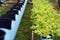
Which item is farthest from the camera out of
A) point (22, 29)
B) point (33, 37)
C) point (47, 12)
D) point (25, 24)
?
point (25, 24)

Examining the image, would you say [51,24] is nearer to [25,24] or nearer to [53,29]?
[53,29]

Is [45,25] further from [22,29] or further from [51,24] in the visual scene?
→ [22,29]

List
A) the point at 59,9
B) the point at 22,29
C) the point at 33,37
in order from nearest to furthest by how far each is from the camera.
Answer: the point at 33,37
the point at 22,29
the point at 59,9

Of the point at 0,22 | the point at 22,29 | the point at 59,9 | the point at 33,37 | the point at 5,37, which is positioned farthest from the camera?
the point at 59,9

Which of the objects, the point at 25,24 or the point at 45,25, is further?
the point at 25,24

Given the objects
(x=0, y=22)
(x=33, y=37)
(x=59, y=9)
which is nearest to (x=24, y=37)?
(x=33, y=37)

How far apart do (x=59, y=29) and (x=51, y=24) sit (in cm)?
27

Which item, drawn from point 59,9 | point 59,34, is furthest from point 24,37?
point 59,9

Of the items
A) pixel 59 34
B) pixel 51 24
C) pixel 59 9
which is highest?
pixel 51 24

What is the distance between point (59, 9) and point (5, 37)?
9.57 meters

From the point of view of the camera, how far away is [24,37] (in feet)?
22.1

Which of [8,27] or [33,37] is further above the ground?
[8,27]

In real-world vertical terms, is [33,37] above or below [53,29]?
below

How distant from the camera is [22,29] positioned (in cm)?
785
